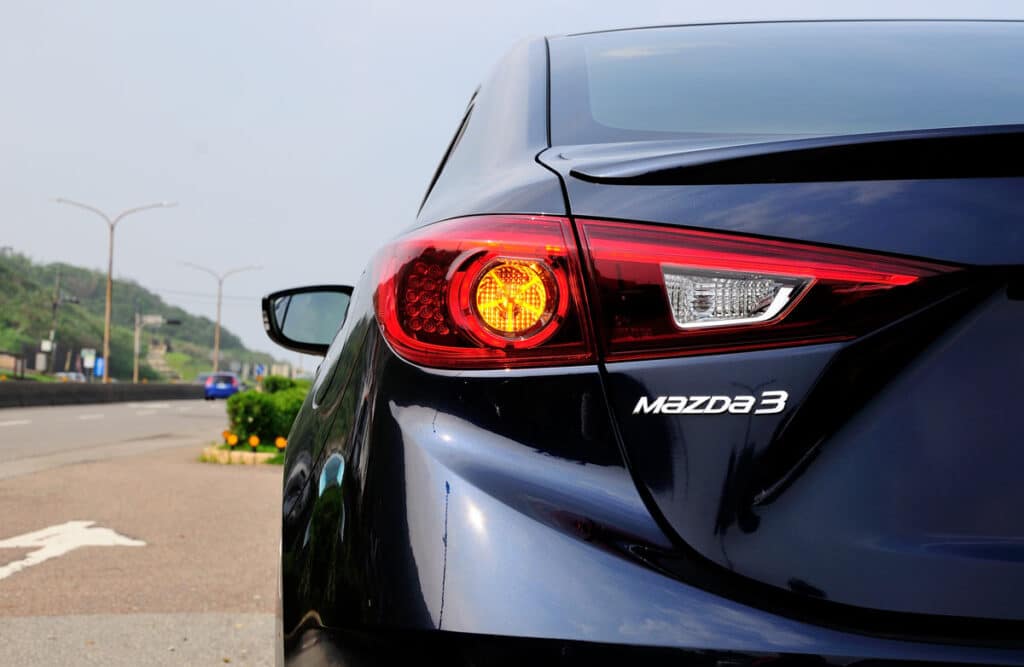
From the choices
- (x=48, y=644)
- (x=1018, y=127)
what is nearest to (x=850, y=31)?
(x=1018, y=127)

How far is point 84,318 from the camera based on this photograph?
501ft

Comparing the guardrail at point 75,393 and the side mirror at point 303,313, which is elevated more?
the guardrail at point 75,393

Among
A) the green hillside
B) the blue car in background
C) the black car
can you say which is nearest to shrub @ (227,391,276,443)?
the black car

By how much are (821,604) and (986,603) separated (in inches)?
6.3

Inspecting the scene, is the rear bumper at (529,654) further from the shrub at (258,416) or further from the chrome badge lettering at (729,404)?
the shrub at (258,416)

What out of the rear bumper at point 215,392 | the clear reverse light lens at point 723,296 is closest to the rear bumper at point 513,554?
the clear reverse light lens at point 723,296

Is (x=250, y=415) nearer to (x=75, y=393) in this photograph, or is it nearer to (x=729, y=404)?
(x=729, y=404)

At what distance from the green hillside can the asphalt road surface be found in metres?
112

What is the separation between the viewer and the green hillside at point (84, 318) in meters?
123

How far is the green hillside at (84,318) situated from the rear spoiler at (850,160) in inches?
4815

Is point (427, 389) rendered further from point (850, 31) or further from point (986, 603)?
point (850, 31)

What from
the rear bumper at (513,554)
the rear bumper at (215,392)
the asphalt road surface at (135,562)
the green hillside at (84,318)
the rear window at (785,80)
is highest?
the green hillside at (84,318)

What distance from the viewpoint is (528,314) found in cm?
128

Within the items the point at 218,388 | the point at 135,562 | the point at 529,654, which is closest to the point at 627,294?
the point at 529,654
